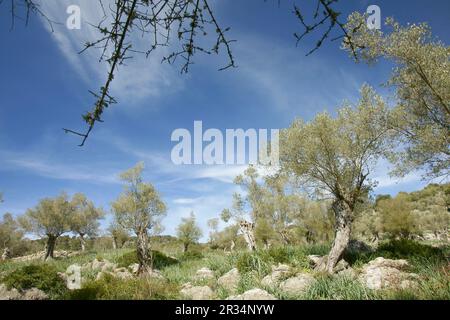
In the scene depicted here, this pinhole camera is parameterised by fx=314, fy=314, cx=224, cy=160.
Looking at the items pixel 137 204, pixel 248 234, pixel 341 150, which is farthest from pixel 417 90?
pixel 137 204

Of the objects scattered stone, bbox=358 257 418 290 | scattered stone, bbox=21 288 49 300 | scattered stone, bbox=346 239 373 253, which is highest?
scattered stone, bbox=346 239 373 253

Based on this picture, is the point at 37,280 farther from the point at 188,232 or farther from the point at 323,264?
the point at 188,232

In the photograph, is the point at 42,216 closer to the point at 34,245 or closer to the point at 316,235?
the point at 34,245

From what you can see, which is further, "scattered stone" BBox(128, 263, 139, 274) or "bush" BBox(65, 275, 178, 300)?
"scattered stone" BBox(128, 263, 139, 274)

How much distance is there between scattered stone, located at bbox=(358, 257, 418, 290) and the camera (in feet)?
34.3

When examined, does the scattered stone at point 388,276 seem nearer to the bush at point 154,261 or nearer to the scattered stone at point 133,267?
the scattered stone at point 133,267

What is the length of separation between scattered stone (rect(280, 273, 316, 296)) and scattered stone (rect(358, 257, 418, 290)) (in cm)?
194

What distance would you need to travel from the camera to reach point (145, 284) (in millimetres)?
11938

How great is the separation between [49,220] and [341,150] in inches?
1777

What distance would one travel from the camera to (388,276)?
451 inches

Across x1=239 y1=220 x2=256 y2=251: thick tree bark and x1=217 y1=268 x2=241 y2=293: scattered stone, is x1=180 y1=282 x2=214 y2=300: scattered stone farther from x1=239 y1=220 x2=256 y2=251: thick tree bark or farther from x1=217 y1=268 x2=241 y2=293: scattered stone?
x1=239 y1=220 x2=256 y2=251: thick tree bark

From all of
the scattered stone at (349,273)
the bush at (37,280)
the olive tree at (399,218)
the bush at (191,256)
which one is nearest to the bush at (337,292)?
the scattered stone at (349,273)

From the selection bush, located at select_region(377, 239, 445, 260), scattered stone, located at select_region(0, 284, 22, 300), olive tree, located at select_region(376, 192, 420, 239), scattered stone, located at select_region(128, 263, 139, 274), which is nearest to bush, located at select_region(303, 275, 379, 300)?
bush, located at select_region(377, 239, 445, 260)
